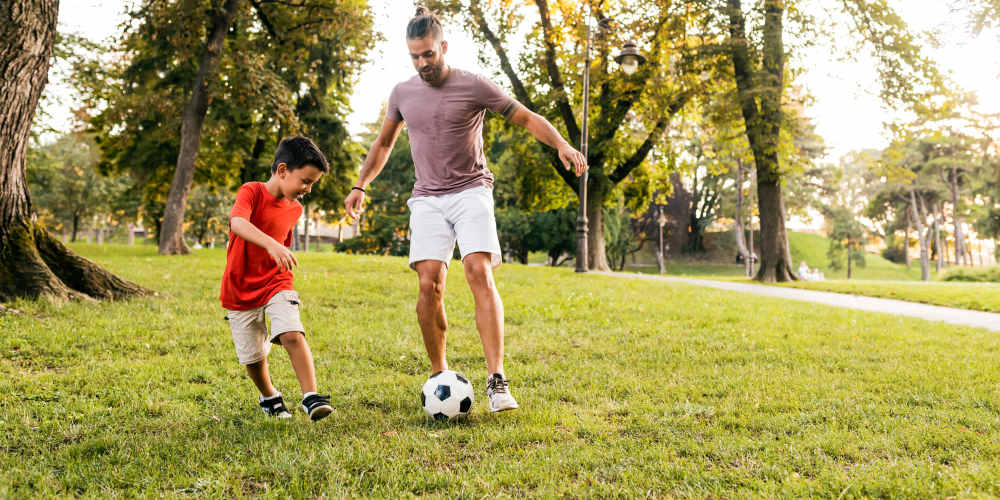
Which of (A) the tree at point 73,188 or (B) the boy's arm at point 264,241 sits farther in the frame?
(A) the tree at point 73,188

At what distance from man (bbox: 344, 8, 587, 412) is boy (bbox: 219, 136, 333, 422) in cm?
72

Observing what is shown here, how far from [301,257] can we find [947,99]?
1835 centimetres

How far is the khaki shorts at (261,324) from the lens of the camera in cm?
359

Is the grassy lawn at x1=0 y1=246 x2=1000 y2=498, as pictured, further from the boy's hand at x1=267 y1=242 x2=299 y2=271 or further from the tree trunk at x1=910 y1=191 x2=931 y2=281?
the tree trunk at x1=910 y1=191 x2=931 y2=281

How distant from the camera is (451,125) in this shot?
4.05m

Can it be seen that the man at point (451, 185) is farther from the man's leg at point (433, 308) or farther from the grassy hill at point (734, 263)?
the grassy hill at point (734, 263)

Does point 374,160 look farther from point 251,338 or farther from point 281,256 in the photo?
point 251,338

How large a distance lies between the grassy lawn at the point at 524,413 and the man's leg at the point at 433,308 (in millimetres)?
394

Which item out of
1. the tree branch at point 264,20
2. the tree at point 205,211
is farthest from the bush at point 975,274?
the tree at point 205,211

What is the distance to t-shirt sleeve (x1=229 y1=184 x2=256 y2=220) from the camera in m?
3.53

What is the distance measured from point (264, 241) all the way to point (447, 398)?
1.38m

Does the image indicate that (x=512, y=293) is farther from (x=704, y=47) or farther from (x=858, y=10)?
(x=858, y=10)

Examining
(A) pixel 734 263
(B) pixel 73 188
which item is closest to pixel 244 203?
(B) pixel 73 188

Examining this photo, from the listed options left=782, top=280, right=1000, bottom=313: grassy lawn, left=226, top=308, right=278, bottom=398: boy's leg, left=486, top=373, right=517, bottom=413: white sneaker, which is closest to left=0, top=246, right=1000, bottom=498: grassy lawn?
left=486, top=373, right=517, bottom=413: white sneaker
